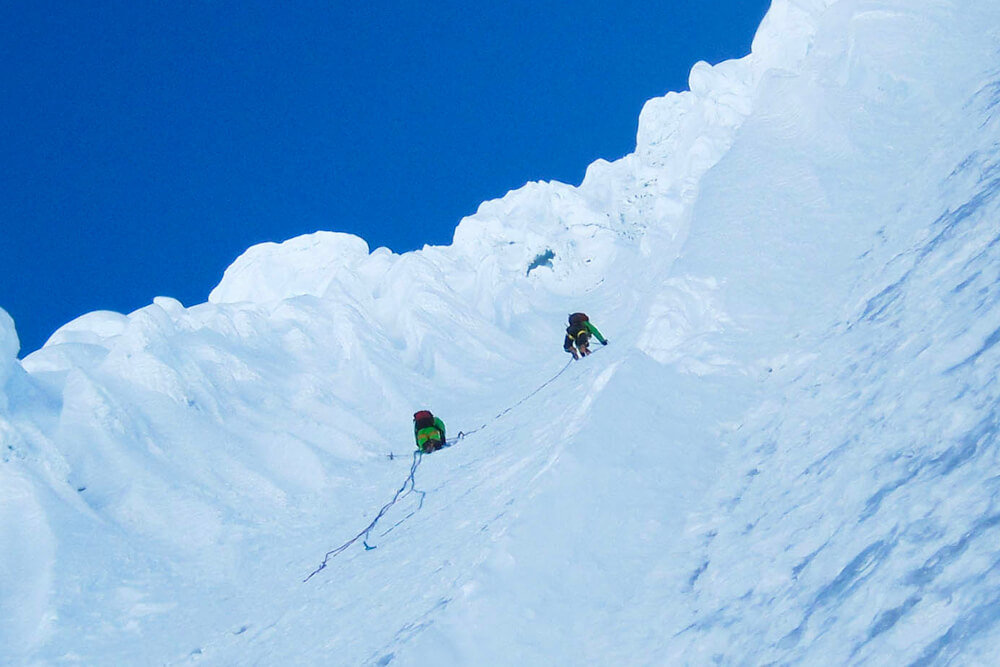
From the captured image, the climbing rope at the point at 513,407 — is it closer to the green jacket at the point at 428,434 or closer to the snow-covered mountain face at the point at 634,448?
the snow-covered mountain face at the point at 634,448

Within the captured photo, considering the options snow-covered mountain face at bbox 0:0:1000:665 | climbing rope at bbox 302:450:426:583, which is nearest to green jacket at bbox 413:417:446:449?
snow-covered mountain face at bbox 0:0:1000:665

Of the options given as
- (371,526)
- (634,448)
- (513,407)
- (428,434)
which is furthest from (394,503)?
(634,448)

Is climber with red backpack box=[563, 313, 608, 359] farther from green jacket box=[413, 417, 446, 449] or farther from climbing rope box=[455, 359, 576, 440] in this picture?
green jacket box=[413, 417, 446, 449]

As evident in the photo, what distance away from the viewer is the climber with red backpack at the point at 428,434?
1703cm

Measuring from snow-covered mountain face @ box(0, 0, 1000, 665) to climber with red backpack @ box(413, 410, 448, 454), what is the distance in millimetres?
981

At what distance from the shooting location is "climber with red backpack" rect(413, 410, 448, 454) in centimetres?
1703

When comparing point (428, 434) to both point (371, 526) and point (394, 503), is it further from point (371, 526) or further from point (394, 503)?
point (371, 526)

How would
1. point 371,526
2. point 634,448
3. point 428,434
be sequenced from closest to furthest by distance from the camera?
point 634,448, point 371,526, point 428,434

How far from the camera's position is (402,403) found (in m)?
23.9

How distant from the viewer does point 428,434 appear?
17.0 metres

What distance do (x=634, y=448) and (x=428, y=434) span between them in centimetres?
935

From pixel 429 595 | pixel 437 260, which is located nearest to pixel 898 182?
pixel 429 595

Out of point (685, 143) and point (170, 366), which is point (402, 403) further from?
point (685, 143)

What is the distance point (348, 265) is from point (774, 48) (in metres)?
22.3
